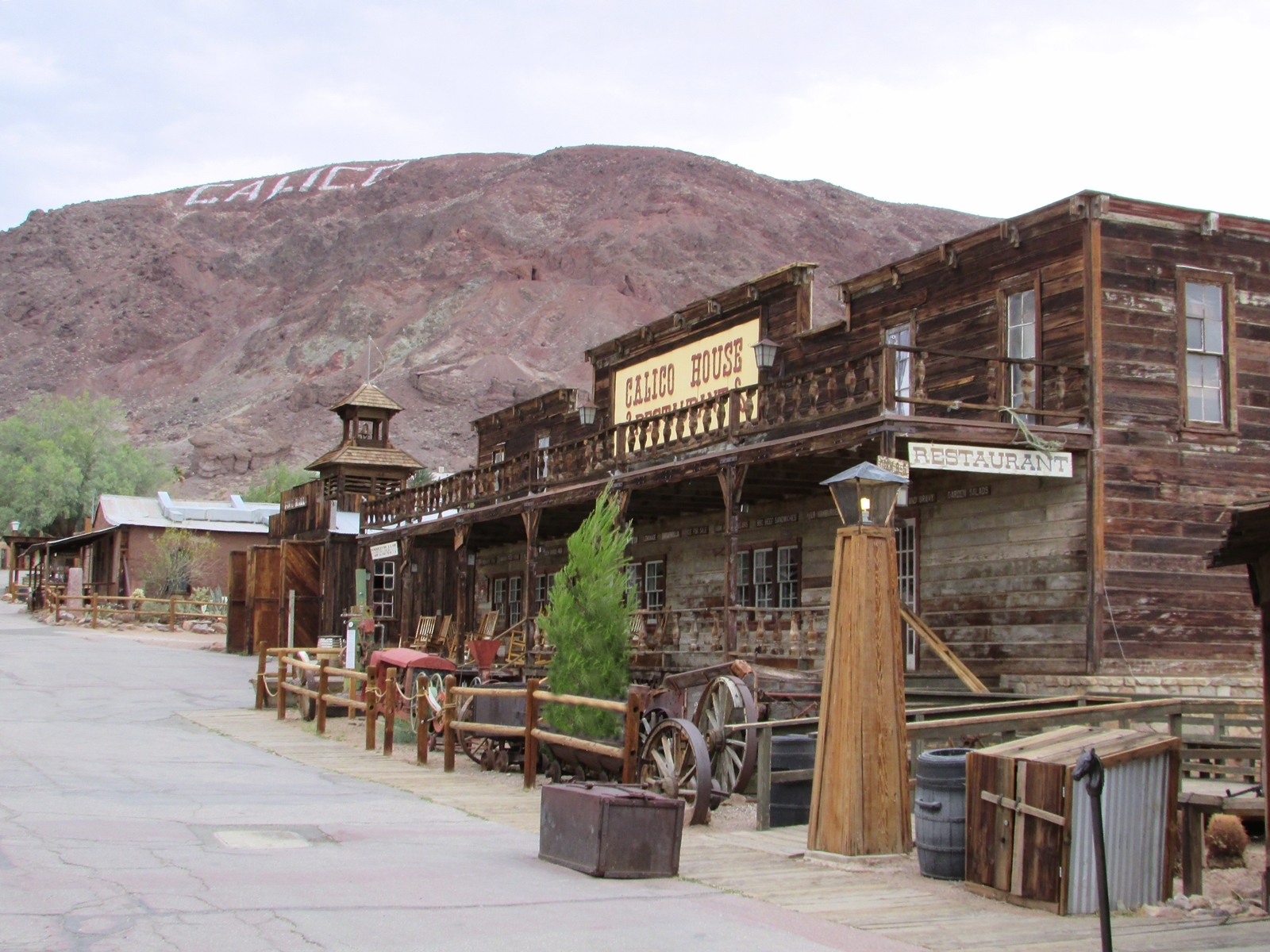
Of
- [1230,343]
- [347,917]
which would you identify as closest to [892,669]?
[347,917]

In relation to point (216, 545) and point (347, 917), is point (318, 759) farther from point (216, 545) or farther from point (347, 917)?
point (216, 545)

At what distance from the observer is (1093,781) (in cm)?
617

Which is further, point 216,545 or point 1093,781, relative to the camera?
point 216,545

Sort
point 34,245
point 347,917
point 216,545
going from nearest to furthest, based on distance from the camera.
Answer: point 347,917
point 216,545
point 34,245

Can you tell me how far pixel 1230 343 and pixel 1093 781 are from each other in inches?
492

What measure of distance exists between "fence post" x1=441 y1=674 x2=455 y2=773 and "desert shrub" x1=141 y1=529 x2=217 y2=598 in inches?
1329

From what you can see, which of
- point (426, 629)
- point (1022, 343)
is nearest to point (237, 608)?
point (426, 629)

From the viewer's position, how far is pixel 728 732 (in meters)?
12.9

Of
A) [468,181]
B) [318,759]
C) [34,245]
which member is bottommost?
[318,759]

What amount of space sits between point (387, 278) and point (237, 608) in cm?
10160

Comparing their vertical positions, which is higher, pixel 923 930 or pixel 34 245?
pixel 34 245

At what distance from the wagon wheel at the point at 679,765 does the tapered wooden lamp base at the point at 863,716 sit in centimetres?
187

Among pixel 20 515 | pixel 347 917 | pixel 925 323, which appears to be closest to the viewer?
pixel 347 917

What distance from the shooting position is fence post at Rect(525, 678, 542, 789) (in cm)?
1377
